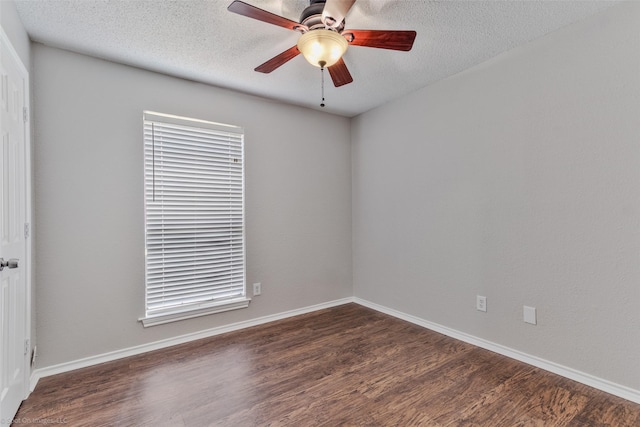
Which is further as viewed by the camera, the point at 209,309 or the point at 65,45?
the point at 209,309

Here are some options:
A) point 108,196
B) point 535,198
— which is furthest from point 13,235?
point 535,198

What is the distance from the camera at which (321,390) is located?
2080 millimetres

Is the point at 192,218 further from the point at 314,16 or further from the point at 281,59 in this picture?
the point at 314,16

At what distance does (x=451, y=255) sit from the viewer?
2.94 meters

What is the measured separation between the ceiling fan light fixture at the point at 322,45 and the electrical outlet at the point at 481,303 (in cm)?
227

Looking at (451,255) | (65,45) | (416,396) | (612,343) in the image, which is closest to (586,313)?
(612,343)

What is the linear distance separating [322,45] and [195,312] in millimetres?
2512

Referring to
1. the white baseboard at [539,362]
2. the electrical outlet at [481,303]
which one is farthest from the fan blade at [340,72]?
the white baseboard at [539,362]

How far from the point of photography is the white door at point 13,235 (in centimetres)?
163

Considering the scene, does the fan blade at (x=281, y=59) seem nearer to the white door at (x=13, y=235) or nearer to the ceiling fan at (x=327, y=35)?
the ceiling fan at (x=327, y=35)

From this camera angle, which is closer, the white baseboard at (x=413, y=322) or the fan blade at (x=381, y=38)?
the fan blade at (x=381, y=38)

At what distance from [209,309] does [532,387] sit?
267 centimetres

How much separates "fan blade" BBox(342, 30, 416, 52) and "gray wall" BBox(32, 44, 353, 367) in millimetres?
1737

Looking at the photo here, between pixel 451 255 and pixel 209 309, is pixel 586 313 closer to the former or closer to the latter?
pixel 451 255
